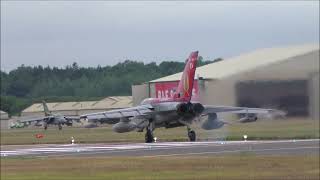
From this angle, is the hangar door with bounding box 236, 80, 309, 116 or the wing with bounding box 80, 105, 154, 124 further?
the wing with bounding box 80, 105, 154, 124

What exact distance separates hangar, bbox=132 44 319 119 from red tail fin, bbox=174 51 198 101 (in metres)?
30.8

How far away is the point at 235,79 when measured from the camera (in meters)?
14.8

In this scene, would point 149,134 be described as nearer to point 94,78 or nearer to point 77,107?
point 94,78

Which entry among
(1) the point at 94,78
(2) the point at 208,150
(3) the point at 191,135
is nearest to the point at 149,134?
(3) the point at 191,135

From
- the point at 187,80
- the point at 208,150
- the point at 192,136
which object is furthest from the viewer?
the point at 187,80

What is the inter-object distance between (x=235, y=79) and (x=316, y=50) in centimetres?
231

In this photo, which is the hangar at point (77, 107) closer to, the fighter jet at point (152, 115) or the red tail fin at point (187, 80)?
the fighter jet at point (152, 115)

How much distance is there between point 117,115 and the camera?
54438 millimetres

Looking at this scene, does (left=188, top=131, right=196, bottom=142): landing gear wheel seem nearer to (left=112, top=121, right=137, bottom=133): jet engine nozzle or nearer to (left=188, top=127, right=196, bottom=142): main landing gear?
(left=188, top=127, right=196, bottom=142): main landing gear

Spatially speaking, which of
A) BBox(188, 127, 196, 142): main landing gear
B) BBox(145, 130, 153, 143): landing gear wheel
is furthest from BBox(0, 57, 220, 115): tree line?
BBox(145, 130, 153, 143): landing gear wheel

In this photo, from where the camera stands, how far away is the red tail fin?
155ft

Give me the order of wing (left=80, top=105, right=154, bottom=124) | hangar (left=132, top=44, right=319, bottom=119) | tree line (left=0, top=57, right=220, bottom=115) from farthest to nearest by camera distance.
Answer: wing (left=80, top=105, right=154, bottom=124) → tree line (left=0, top=57, right=220, bottom=115) → hangar (left=132, top=44, right=319, bottom=119)

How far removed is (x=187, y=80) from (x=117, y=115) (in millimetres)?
8520

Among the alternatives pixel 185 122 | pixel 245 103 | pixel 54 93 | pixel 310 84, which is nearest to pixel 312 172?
pixel 245 103
